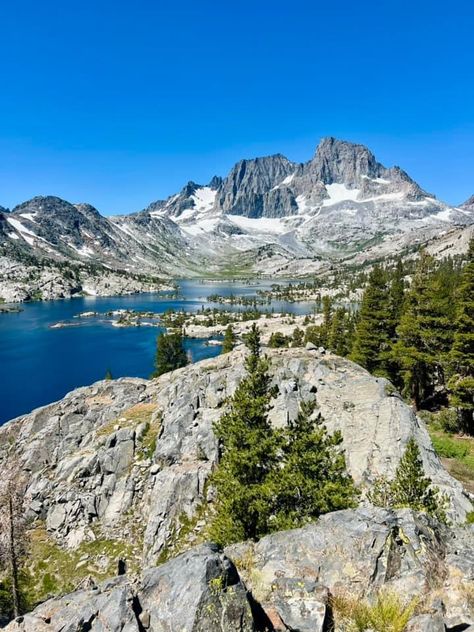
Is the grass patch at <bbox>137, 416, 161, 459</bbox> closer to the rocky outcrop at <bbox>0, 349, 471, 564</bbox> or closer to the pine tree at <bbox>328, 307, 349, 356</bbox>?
the rocky outcrop at <bbox>0, 349, 471, 564</bbox>

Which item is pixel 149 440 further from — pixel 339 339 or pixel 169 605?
pixel 339 339

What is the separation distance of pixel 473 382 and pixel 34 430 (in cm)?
5684

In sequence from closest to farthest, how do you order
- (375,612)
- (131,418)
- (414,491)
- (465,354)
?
1. (375,612)
2. (414,491)
3. (465,354)
4. (131,418)

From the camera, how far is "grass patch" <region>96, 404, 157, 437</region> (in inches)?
1794

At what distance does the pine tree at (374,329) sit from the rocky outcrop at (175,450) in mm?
16153

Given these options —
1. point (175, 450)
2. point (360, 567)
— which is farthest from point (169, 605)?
point (175, 450)

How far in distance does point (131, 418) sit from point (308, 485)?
32.8 meters

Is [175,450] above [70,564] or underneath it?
above

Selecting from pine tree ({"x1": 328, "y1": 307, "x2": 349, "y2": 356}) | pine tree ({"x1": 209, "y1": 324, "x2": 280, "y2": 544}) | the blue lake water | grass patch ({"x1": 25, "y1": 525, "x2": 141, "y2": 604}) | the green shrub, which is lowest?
the blue lake water

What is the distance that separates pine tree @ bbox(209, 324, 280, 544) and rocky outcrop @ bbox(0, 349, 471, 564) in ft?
32.1

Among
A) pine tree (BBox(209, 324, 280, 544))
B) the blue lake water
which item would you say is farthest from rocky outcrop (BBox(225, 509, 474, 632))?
the blue lake water

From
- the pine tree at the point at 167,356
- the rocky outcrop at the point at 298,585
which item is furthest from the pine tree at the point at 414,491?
the pine tree at the point at 167,356

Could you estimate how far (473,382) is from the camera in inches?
1453

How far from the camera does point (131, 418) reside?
4725cm
